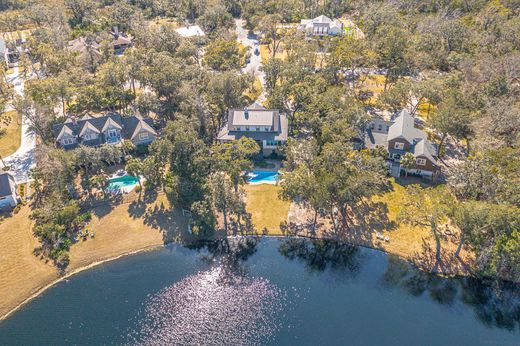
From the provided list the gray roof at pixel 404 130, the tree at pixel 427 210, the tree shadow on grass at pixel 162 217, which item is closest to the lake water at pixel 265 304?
the tree shadow on grass at pixel 162 217

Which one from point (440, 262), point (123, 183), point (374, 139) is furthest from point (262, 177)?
point (440, 262)

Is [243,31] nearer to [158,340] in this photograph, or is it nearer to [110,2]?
[110,2]

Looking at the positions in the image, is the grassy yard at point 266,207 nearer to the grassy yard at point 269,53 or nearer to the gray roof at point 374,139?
the gray roof at point 374,139

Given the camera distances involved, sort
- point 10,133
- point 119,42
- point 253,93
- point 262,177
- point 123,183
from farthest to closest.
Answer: point 119,42 → point 253,93 → point 10,133 → point 262,177 → point 123,183

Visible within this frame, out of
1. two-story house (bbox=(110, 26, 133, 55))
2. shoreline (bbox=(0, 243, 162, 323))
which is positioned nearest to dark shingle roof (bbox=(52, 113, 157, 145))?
shoreline (bbox=(0, 243, 162, 323))

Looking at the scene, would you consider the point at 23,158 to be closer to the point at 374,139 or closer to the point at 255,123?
the point at 255,123

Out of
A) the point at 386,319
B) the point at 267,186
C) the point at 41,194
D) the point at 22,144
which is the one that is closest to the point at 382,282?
the point at 386,319

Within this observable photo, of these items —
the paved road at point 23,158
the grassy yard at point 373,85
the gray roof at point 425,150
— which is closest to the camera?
the gray roof at point 425,150
